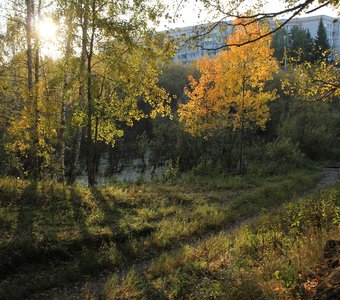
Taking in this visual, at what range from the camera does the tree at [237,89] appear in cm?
1764

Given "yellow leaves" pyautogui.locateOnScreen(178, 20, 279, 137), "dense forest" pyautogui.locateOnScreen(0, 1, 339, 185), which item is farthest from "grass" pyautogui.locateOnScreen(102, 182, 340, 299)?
"yellow leaves" pyautogui.locateOnScreen(178, 20, 279, 137)

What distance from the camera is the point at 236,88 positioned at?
18.9 m

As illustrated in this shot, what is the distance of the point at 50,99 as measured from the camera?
14156 mm

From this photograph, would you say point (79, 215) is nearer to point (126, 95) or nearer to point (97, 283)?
point (97, 283)

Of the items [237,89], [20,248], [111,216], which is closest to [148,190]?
[111,216]

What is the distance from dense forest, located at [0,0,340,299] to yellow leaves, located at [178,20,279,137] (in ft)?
0.29

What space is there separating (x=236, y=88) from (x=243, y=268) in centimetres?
1436

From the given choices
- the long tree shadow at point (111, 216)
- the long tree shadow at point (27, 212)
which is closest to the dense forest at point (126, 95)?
the long tree shadow at point (111, 216)

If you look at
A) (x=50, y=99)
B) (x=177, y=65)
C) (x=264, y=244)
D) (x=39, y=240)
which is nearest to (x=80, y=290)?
(x=39, y=240)

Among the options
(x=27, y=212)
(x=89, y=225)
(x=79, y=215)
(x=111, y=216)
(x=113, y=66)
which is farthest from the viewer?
(x=113, y=66)

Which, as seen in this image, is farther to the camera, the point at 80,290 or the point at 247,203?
the point at 247,203

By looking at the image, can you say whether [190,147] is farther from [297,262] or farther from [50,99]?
[297,262]

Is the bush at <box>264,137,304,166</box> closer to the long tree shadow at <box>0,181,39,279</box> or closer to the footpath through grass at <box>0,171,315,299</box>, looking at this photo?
the footpath through grass at <box>0,171,315,299</box>

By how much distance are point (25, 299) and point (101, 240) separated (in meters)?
2.54
